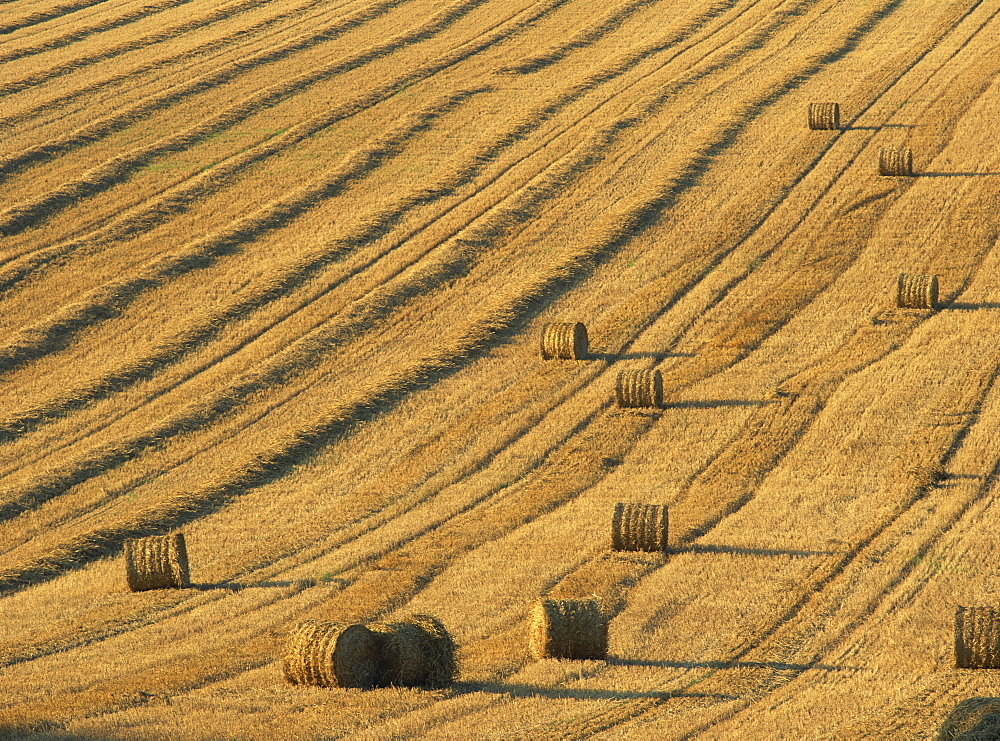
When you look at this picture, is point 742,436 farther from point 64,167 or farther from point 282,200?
point 64,167

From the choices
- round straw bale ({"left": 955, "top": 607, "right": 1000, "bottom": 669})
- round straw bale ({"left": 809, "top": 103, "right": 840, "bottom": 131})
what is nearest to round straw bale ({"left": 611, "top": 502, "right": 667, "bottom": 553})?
round straw bale ({"left": 955, "top": 607, "right": 1000, "bottom": 669})

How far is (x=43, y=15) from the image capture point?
5691 cm

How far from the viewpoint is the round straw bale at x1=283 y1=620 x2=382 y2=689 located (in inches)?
623

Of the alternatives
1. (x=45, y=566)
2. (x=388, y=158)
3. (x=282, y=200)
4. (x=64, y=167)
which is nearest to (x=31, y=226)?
(x=64, y=167)

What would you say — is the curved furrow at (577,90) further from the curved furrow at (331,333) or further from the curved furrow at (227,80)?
the curved furrow at (227,80)

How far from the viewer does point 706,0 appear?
186ft

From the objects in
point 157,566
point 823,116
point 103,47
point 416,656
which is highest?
point 103,47

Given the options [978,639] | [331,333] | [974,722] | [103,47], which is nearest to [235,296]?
[331,333]

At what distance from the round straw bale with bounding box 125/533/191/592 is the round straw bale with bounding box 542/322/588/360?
11314 mm

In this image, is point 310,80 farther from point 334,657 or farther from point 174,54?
point 334,657

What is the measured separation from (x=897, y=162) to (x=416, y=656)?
89.5ft

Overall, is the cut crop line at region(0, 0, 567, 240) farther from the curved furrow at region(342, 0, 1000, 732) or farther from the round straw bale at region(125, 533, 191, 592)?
the curved furrow at region(342, 0, 1000, 732)

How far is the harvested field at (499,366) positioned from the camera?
55.2ft

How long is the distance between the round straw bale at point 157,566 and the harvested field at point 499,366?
95mm
